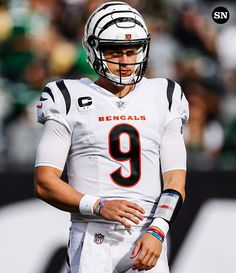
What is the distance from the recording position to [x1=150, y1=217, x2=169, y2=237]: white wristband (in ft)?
13.1

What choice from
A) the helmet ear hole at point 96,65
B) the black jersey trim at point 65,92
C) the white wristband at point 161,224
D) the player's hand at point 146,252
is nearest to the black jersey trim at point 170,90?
the helmet ear hole at point 96,65

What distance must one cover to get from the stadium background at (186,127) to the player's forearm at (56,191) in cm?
284

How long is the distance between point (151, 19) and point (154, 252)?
5.14 metres

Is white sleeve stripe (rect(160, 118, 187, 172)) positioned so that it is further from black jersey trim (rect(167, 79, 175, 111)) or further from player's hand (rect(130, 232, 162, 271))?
player's hand (rect(130, 232, 162, 271))

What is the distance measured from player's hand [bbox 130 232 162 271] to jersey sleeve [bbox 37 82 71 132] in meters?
0.70

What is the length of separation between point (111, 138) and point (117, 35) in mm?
530

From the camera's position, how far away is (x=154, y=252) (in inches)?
153

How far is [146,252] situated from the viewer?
12.7 feet

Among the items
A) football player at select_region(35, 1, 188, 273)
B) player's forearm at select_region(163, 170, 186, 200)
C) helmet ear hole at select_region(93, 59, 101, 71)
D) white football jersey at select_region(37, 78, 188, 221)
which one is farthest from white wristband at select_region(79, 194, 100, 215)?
helmet ear hole at select_region(93, 59, 101, 71)

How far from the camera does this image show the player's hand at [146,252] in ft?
12.7

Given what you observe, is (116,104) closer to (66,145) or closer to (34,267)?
(66,145)

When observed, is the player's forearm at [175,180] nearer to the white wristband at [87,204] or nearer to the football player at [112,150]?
the football player at [112,150]

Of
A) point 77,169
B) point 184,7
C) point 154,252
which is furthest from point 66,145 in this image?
point 184,7

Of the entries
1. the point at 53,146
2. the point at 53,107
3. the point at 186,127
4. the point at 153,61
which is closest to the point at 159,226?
the point at 53,146
